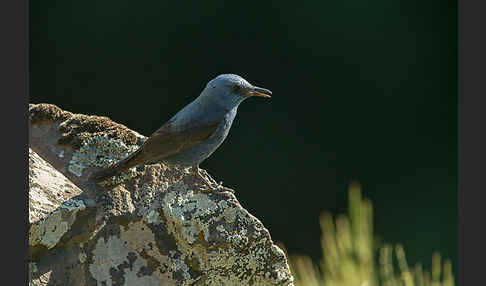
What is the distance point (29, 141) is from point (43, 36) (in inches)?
24.5

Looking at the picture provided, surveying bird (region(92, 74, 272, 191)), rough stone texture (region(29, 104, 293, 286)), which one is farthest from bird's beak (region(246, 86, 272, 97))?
rough stone texture (region(29, 104, 293, 286))


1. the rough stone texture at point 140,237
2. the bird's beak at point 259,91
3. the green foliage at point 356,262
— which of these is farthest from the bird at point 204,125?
the green foliage at point 356,262

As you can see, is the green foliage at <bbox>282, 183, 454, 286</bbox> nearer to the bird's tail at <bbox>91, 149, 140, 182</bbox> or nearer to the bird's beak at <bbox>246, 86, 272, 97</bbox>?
the bird's beak at <bbox>246, 86, 272, 97</bbox>

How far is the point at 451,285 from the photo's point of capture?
2686 millimetres

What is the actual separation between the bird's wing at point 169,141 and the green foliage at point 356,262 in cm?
76

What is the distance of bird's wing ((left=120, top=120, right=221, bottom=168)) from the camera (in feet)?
7.33

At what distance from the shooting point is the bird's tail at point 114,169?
7.32 feet

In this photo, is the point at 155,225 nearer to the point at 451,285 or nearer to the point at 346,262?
the point at 346,262

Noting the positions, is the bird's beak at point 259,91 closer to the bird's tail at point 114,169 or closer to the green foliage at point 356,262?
the bird's tail at point 114,169

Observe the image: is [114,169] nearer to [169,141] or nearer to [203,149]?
[169,141]

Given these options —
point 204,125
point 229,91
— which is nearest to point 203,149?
point 204,125

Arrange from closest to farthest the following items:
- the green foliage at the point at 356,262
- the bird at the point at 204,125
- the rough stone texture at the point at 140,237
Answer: the rough stone texture at the point at 140,237 < the bird at the point at 204,125 < the green foliage at the point at 356,262

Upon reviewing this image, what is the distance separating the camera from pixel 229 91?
2361 mm

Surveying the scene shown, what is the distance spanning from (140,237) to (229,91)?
0.58 m
